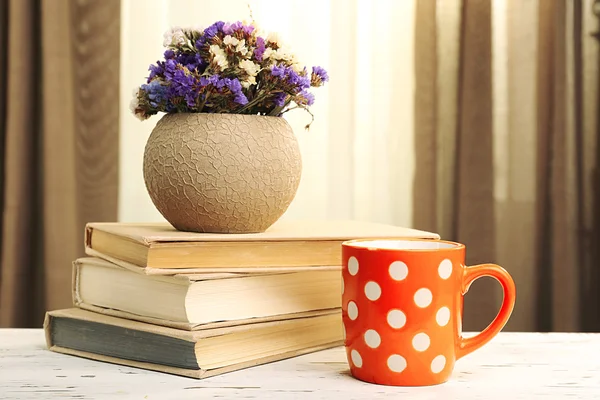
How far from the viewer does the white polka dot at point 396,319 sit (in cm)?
60

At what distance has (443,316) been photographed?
61cm

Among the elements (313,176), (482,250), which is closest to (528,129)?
(482,250)

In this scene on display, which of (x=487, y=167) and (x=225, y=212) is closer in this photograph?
(x=225, y=212)

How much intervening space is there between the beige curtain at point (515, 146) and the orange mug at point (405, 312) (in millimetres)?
818

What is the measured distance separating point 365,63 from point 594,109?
18.5 inches

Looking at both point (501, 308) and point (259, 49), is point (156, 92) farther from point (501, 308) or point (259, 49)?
point (501, 308)

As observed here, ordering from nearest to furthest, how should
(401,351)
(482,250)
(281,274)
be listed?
(401,351) → (281,274) → (482,250)

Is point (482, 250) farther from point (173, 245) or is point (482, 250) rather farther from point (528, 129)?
point (173, 245)

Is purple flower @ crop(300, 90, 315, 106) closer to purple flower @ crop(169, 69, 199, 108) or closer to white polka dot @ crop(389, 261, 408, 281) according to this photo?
purple flower @ crop(169, 69, 199, 108)

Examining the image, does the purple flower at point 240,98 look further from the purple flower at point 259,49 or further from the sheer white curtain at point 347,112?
A: the sheer white curtain at point 347,112

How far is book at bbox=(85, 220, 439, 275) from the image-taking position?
669 millimetres

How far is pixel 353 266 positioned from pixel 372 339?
0.06m

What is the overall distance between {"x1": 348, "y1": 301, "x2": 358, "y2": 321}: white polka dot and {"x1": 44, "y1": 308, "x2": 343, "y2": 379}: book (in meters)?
0.10

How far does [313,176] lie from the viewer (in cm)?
150
